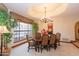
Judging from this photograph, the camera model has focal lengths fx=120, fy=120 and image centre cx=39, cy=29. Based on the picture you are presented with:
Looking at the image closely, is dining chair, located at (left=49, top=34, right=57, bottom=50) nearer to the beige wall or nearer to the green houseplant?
the beige wall

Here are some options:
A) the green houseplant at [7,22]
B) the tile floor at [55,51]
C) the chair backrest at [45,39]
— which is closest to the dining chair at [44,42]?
the chair backrest at [45,39]

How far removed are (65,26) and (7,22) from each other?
129 centimetres

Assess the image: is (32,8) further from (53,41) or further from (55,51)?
(55,51)

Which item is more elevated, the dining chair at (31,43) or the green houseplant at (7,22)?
the green houseplant at (7,22)

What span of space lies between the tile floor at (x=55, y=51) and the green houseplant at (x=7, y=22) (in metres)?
0.29

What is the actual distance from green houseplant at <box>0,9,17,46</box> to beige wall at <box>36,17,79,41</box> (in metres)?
0.59

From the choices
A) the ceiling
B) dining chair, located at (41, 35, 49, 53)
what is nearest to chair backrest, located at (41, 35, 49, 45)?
dining chair, located at (41, 35, 49, 53)

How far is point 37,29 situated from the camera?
2682mm

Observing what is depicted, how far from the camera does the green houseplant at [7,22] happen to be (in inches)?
101

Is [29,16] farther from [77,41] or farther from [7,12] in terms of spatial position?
[77,41]

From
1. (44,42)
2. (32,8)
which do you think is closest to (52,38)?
(44,42)

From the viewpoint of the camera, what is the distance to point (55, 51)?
2.69 meters

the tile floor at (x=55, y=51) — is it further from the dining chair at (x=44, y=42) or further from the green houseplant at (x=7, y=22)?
the green houseplant at (x=7, y=22)

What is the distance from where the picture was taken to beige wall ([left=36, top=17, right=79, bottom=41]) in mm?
2682
